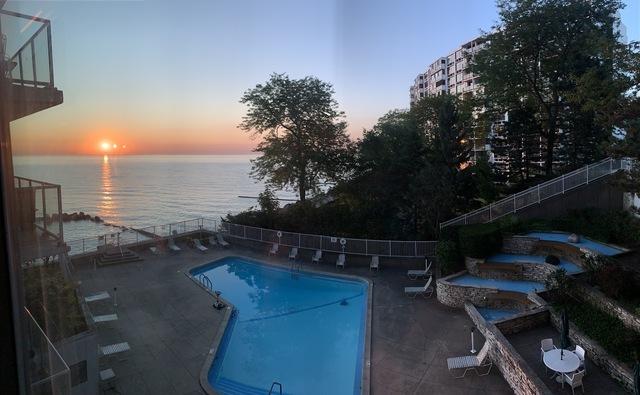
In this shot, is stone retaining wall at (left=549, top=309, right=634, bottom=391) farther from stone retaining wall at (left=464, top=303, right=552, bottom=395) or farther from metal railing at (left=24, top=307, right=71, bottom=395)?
metal railing at (left=24, top=307, right=71, bottom=395)

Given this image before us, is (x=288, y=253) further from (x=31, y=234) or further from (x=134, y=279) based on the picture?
(x=31, y=234)

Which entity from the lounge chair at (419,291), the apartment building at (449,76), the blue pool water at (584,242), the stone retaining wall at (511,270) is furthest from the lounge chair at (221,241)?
the apartment building at (449,76)

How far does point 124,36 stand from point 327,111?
60.7 feet

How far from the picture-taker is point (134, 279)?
42.8 feet

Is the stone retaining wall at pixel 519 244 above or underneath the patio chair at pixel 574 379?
above

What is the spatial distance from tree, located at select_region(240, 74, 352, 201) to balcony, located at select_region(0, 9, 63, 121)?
18.2 meters

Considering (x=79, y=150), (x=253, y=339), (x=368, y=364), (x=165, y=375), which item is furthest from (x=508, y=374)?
(x=79, y=150)

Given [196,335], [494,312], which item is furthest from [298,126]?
[494,312]

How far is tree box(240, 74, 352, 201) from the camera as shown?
20.9m

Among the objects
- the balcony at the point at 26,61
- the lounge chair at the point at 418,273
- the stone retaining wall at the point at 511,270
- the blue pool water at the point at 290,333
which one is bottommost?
the blue pool water at the point at 290,333

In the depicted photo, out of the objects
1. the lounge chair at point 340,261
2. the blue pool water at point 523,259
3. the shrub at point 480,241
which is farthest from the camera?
the lounge chair at point 340,261

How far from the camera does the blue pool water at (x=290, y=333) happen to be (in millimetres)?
7730

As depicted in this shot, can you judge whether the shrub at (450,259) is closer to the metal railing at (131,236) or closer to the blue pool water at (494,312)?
the blue pool water at (494,312)

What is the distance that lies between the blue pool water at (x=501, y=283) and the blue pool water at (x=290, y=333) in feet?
9.19
